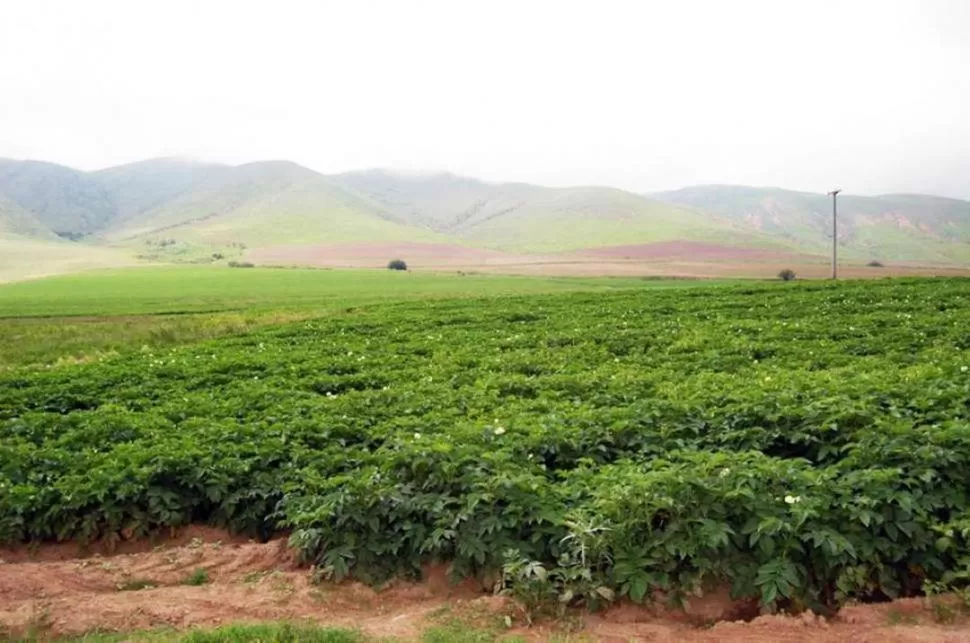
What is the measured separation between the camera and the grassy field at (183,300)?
32.9 m

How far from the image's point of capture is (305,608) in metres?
7.97

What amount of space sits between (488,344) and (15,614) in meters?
16.1

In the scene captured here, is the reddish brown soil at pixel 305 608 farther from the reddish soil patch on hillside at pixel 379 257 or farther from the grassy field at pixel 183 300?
the reddish soil patch on hillside at pixel 379 257

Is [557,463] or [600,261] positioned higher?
[600,261]

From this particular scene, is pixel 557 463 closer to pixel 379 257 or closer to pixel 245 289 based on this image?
pixel 245 289

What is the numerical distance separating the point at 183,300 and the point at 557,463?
5464cm

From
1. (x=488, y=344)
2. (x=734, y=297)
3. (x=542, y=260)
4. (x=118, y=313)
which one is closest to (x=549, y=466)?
(x=488, y=344)

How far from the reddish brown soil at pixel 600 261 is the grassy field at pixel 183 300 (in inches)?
750

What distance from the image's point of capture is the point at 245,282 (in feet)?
259

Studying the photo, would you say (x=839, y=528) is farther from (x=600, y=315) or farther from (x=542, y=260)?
(x=542, y=260)

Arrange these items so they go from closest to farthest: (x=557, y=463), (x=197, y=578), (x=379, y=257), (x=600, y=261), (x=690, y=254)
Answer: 1. (x=197, y=578)
2. (x=557, y=463)
3. (x=600, y=261)
4. (x=379, y=257)
5. (x=690, y=254)

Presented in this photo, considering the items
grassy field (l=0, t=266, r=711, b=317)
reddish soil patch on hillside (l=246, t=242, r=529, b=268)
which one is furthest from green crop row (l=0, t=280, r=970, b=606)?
reddish soil patch on hillside (l=246, t=242, r=529, b=268)

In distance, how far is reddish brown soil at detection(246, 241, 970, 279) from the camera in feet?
308

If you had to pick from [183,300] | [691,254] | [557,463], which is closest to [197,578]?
[557,463]
